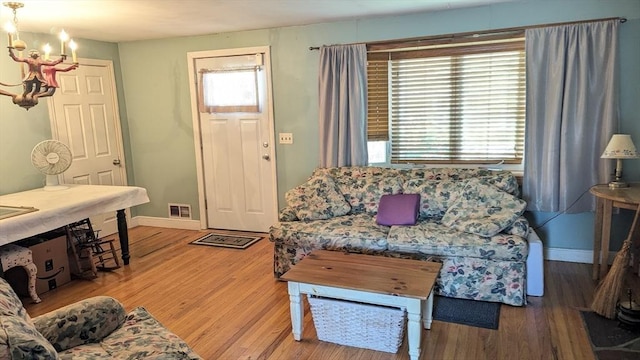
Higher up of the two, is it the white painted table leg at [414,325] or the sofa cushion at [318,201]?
the sofa cushion at [318,201]

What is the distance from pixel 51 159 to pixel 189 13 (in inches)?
73.4

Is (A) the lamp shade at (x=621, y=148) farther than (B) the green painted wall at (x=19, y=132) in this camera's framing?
No

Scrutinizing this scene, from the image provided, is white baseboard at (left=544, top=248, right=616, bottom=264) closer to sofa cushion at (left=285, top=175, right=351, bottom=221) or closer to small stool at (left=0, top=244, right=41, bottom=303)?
sofa cushion at (left=285, top=175, right=351, bottom=221)

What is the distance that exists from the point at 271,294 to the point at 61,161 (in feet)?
7.90

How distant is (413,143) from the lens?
13.7ft

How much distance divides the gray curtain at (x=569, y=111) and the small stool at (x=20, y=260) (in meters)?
4.02

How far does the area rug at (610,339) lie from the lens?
2.37m

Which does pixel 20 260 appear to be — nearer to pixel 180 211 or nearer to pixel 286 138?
pixel 180 211

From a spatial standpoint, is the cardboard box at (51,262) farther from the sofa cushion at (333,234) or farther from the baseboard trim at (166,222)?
the sofa cushion at (333,234)

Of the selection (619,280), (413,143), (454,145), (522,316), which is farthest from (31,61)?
→ (619,280)

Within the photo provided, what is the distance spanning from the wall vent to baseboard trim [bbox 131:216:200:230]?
53 millimetres

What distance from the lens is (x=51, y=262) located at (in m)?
3.55

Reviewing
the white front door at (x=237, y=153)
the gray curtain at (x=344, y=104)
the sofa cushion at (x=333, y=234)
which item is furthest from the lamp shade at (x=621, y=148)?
the white front door at (x=237, y=153)

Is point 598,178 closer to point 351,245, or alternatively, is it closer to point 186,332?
point 351,245
